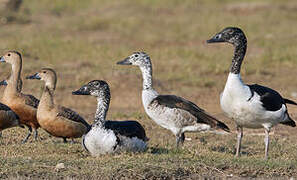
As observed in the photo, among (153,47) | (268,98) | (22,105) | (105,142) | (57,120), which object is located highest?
(153,47)

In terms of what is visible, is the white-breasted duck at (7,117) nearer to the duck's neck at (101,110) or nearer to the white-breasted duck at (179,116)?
the duck's neck at (101,110)

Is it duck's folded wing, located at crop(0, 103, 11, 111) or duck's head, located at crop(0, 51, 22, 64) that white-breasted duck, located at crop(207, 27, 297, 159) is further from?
duck's head, located at crop(0, 51, 22, 64)

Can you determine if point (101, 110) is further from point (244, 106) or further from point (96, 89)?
point (244, 106)

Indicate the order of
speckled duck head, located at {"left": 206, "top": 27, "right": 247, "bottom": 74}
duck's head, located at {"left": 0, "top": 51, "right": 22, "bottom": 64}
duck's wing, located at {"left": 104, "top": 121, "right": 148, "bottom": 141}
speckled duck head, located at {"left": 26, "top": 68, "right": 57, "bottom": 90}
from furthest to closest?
duck's head, located at {"left": 0, "top": 51, "right": 22, "bottom": 64} < speckled duck head, located at {"left": 26, "top": 68, "right": 57, "bottom": 90} < speckled duck head, located at {"left": 206, "top": 27, "right": 247, "bottom": 74} < duck's wing, located at {"left": 104, "top": 121, "right": 148, "bottom": 141}

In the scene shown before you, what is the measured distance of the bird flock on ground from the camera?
8164 mm

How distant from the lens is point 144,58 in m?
9.69

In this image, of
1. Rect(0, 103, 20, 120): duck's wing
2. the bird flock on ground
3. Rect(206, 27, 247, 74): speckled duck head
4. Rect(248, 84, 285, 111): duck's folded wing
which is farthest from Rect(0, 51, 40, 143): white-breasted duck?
Rect(248, 84, 285, 111): duck's folded wing

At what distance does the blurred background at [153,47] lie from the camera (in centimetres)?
1420

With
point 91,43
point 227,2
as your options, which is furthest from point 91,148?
point 227,2

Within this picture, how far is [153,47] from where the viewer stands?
19.6 meters

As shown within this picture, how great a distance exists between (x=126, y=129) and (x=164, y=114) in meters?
0.87

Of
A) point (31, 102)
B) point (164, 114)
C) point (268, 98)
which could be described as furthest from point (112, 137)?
point (31, 102)

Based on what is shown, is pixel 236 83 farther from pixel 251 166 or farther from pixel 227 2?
pixel 227 2

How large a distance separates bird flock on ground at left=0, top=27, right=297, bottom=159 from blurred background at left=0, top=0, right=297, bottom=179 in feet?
1.99
